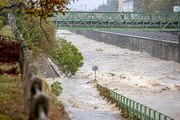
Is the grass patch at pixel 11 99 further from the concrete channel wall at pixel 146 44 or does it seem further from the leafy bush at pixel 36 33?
the concrete channel wall at pixel 146 44

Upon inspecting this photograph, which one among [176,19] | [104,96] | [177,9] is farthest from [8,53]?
[177,9]

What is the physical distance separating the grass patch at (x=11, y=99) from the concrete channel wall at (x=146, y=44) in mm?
44789

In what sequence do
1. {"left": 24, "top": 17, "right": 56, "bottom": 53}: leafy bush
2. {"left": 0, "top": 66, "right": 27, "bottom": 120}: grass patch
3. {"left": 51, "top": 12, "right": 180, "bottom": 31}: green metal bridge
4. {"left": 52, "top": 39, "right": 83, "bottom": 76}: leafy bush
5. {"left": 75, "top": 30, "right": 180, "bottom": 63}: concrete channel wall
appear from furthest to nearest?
{"left": 51, "top": 12, "right": 180, "bottom": 31}: green metal bridge
{"left": 75, "top": 30, "right": 180, "bottom": 63}: concrete channel wall
{"left": 52, "top": 39, "right": 83, "bottom": 76}: leafy bush
{"left": 24, "top": 17, "right": 56, "bottom": 53}: leafy bush
{"left": 0, "top": 66, "right": 27, "bottom": 120}: grass patch

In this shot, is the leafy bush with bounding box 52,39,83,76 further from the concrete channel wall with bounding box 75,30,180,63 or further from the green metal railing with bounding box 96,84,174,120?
the concrete channel wall with bounding box 75,30,180,63

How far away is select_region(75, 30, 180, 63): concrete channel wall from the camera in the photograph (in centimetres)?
Answer: 5838

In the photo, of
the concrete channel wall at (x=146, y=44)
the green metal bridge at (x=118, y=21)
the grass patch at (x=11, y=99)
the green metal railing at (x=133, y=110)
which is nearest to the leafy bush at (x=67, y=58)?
the green metal railing at (x=133, y=110)

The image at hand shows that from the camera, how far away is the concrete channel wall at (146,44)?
5838 cm

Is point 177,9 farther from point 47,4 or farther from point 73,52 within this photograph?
point 47,4

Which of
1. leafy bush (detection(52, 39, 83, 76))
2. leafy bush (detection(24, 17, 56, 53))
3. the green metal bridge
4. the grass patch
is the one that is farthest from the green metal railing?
the green metal bridge

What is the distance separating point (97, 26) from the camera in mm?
63344

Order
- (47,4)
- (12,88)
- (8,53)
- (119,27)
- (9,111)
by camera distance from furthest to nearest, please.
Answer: (119,27)
(8,53)
(12,88)
(47,4)
(9,111)

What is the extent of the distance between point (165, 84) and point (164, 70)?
10.2 m

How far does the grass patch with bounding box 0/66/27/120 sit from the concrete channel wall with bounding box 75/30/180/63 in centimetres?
4479

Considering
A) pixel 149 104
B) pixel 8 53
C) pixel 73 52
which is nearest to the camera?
pixel 8 53
